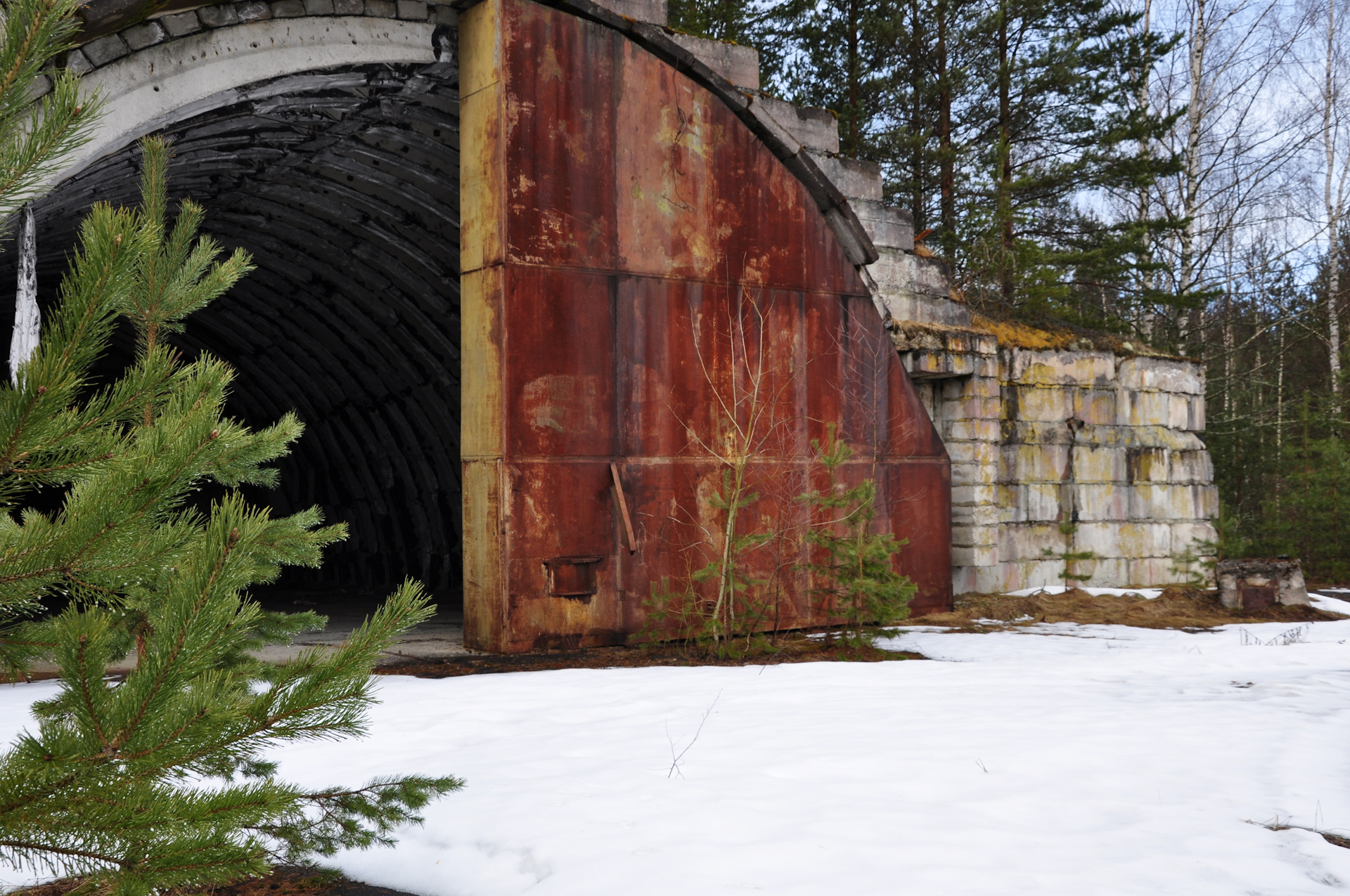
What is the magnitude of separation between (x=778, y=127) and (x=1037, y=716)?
5518mm

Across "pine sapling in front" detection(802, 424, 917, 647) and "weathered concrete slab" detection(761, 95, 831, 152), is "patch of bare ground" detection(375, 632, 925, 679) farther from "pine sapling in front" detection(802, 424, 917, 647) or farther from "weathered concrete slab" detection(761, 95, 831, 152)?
"weathered concrete slab" detection(761, 95, 831, 152)

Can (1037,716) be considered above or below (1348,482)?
below

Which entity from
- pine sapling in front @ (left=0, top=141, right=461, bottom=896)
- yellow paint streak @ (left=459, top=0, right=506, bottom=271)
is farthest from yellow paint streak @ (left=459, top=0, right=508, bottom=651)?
pine sapling in front @ (left=0, top=141, right=461, bottom=896)

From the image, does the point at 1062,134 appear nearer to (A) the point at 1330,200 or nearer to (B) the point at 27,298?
(A) the point at 1330,200

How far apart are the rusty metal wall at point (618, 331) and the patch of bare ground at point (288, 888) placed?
4.14 metres

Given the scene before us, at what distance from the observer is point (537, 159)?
8047mm

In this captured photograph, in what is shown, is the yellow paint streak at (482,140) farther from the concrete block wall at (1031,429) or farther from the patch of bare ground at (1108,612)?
the patch of bare ground at (1108,612)

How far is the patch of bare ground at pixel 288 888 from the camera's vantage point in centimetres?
339

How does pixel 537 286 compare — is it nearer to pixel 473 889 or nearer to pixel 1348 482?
pixel 473 889

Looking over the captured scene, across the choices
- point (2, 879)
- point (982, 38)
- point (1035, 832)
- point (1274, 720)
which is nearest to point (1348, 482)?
point (982, 38)

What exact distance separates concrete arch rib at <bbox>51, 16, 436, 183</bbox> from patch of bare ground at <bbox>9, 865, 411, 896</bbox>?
409cm

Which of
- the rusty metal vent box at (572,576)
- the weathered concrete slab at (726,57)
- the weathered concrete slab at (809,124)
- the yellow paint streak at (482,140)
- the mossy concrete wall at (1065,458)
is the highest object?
Answer: the weathered concrete slab at (726,57)

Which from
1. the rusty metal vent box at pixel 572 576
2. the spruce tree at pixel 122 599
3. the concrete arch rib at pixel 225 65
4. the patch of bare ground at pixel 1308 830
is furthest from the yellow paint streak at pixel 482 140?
the patch of bare ground at pixel 1308 830

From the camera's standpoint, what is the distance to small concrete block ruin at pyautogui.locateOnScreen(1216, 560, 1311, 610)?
35.8 feet
